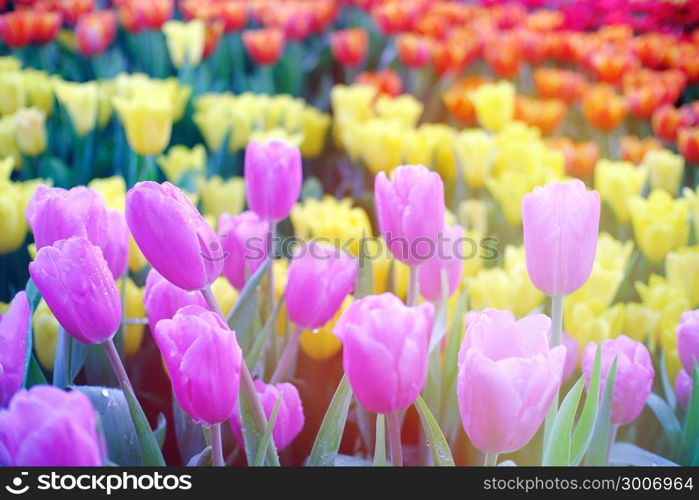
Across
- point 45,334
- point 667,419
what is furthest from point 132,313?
point 667,419

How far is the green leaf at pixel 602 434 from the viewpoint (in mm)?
547

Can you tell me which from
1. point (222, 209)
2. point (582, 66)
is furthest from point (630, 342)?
point (582, 66)

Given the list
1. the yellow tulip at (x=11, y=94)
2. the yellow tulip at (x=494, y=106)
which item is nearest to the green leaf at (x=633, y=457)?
the yellow tulip at (x=494, y=106)

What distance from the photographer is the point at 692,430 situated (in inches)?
24.4

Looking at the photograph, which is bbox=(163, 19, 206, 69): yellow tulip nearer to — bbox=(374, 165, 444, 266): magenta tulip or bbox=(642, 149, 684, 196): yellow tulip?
bbox=(642, 149, 684, 196): yellow tulip

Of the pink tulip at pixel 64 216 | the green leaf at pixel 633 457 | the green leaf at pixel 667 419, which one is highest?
the pink tulip at pixel 64 216

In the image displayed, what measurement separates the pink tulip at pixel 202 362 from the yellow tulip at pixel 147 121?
56cm

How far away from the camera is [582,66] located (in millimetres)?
1804

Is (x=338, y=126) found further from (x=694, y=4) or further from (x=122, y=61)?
(x=694, y=4)

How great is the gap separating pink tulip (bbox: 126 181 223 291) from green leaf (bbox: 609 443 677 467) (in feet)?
1.34

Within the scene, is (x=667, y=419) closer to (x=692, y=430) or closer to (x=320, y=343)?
(x=692, y=430)

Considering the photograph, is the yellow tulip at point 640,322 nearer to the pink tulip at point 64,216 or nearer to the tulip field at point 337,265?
the tulip field at point 337,265

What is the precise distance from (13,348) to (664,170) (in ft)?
3.23
